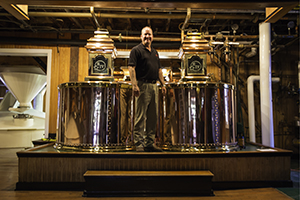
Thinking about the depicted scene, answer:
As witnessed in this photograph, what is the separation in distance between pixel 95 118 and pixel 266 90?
130 inches

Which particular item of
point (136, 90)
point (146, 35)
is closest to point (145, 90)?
point (136, 90)

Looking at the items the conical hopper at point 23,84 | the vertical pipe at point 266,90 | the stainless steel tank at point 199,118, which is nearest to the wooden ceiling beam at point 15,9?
the stainless steel tank at point 199,118

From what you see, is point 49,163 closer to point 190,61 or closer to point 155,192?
point 155,192

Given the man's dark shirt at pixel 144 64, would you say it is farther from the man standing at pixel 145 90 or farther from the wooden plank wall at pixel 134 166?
the wooden plank wall at pixel 134 166

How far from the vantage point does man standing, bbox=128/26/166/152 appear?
3.47 meters

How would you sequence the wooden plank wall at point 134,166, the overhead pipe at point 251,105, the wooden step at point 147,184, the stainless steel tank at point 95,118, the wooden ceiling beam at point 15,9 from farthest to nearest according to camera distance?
the overhead pipe at point 251,105 → the stainless steel tank at point 95,118 → the wooden plank wall at point 134,166 → the wooden step at point 147,184 → the wooden ceiling beam at point 15,9

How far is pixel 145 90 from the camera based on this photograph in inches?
137

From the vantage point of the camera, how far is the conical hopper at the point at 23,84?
852 cm

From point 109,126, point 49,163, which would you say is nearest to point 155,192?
point 109,126

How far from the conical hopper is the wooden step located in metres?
7.02

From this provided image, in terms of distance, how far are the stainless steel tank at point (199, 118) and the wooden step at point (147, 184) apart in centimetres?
77

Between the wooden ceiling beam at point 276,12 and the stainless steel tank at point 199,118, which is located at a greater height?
the wooden ceiling beam at point 276,12

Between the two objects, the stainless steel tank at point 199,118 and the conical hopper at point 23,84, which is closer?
the stainless steel tank at point 199,118

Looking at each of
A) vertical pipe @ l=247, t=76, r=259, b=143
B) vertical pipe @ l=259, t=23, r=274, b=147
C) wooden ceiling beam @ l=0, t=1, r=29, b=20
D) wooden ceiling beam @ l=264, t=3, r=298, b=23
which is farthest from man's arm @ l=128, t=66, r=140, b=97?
vertical pipe @ l=247, t=76, r=259, b=143
